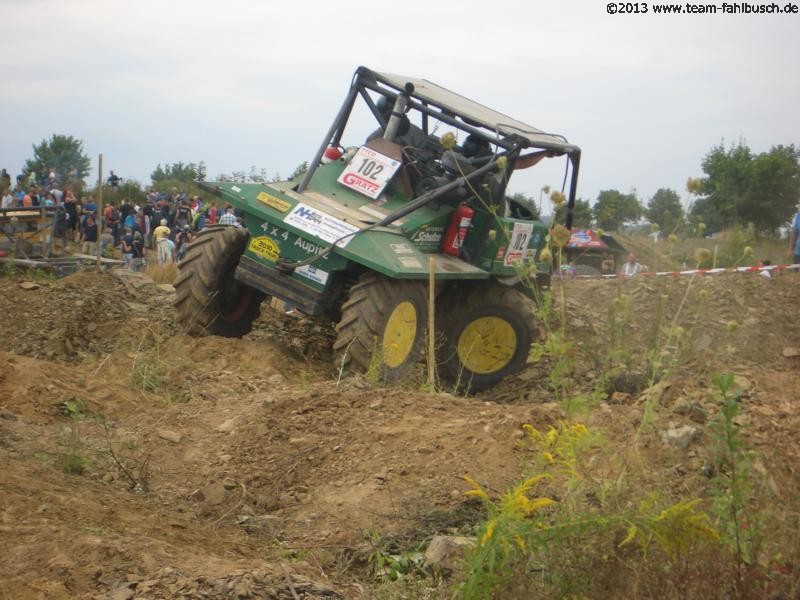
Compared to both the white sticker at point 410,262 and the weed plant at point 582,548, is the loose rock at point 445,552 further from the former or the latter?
the white sticker at point 410,262

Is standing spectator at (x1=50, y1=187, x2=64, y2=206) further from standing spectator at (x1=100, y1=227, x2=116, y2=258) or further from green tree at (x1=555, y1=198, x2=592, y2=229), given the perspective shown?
green tree at (x1=555, y1=198, x2=592, y2=229)

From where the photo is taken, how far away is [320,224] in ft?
28.8

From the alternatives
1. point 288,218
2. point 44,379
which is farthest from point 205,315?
point 44,379

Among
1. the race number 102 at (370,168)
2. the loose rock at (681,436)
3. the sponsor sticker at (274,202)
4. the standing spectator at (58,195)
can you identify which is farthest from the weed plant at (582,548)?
the standing spectator at (58,195)

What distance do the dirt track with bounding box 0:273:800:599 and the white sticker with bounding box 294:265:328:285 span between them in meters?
0.82

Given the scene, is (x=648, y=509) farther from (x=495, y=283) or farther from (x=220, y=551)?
(x=495, y=283)

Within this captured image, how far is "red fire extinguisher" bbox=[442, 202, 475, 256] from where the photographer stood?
32.0 feet

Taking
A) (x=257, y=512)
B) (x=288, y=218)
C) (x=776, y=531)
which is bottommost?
(x=257, y=512)

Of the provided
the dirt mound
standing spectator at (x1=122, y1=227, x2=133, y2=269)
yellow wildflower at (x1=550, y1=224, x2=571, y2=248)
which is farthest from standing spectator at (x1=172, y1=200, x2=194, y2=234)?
yellow wildflower at (x1=550, y1=224, x2=571, y2=248)

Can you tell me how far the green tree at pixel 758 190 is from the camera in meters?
25.8

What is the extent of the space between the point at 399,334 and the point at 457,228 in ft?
4.96

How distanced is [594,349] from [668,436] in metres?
4.28

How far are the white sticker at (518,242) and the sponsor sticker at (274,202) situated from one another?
2.36 meters

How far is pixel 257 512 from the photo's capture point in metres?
5.37
